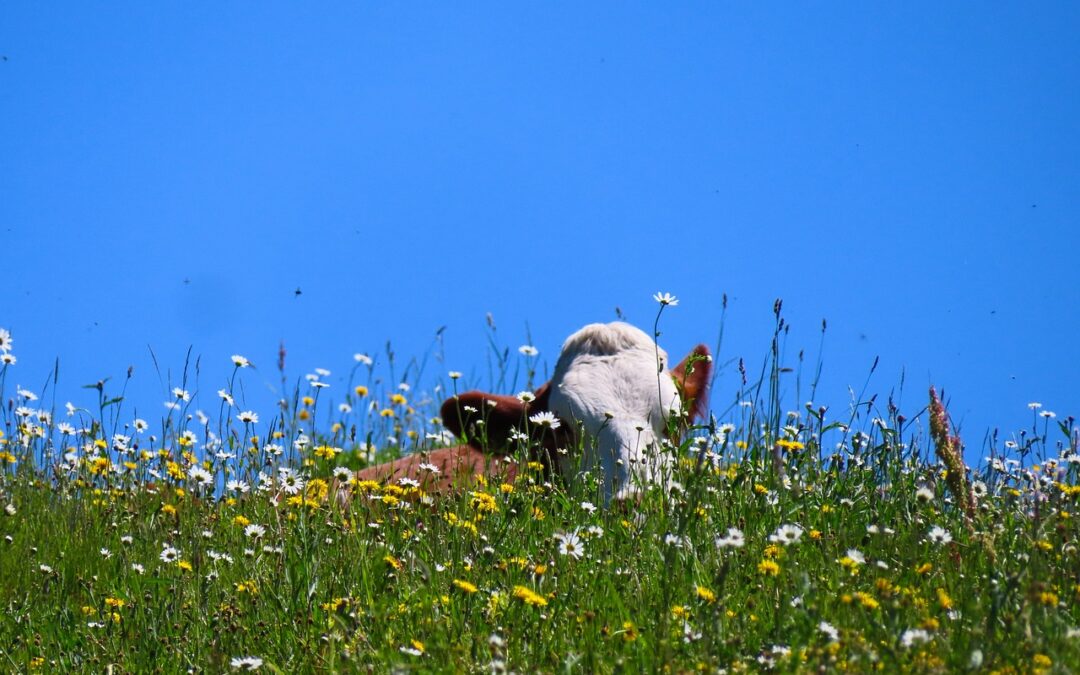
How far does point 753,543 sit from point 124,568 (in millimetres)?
3077

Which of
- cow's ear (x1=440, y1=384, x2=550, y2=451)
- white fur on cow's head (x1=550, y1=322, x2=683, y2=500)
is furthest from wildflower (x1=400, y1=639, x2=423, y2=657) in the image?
cow's ear (x1=440, y1=384, x2=550, y2=451)

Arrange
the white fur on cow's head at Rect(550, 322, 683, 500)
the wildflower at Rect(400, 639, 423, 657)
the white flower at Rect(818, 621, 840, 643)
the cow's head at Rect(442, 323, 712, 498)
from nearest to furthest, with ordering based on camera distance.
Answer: the white flower at Rect(818, 621, 840, 643)
the wildflower at Rect(400, 639, 423, 657)
the white fur on cow's head at Rect(550, 322, 683, 500)
the cow's head at Rect(442, 323, 712, 498)

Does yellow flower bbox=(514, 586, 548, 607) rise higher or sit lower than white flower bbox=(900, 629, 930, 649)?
higher

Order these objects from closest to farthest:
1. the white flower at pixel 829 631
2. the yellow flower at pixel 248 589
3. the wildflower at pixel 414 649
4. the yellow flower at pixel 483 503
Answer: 1. the white flower at pixel 829 631
2. the wildflower at pixel 414 649
3. the yellow flower at pixel 248 589
4. the yellow flower at pixel 483 503

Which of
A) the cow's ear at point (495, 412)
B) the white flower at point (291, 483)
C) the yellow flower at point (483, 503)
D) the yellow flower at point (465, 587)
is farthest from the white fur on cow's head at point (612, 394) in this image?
the yellow flower at point (465, 587)

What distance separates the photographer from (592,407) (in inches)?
325

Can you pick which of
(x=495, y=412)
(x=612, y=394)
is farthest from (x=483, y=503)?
(x=495, y=412)

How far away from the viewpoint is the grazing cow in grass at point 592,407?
311 inches

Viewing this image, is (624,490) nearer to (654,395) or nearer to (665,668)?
(654,395)

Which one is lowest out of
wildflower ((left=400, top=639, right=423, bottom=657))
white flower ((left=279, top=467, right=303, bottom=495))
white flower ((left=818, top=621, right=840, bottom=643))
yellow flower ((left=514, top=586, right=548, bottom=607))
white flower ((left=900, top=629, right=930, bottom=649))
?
wildflower ((left=400, top=639, right=423, bottom=657))

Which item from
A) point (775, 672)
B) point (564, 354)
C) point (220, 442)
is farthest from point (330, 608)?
point (564, 354)

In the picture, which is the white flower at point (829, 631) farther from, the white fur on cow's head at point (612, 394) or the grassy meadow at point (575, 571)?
the white fur on cow's head at point (612, 394)

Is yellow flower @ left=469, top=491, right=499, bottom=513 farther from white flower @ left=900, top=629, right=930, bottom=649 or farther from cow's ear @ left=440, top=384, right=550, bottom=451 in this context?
cow's ear @ left=440, top=384, right=550, bottom=451

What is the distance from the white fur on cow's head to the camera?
782 centimetres
